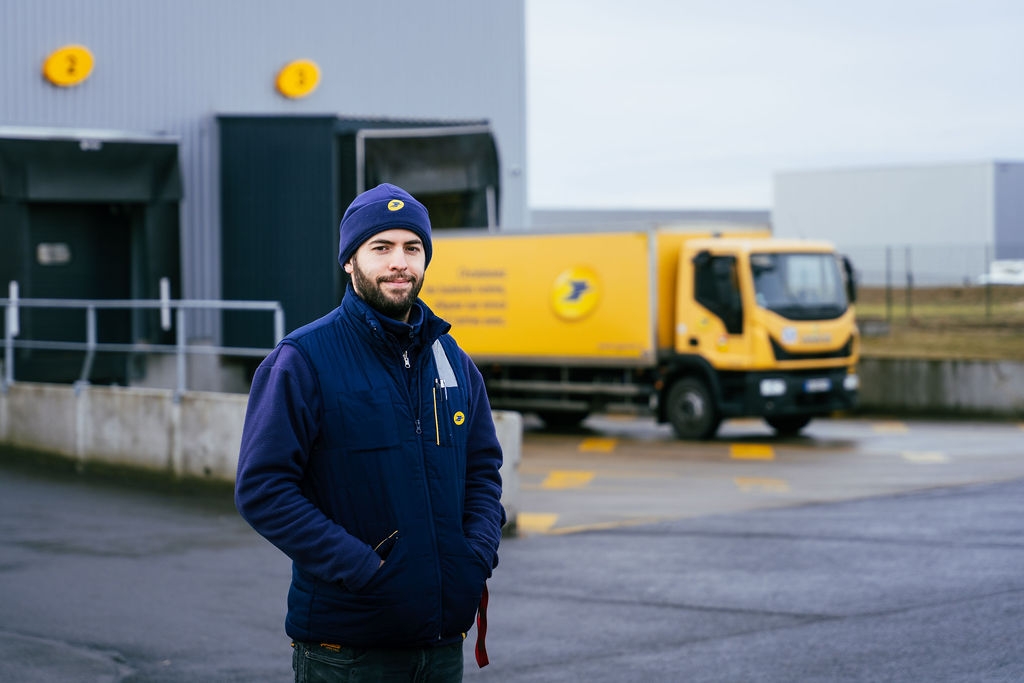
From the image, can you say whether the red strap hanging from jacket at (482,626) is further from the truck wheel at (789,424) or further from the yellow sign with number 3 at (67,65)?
the yellow sign with number 3 at (67,65)

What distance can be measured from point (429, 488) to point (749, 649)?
156 inches

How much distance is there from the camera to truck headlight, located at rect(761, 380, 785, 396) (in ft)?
62.7

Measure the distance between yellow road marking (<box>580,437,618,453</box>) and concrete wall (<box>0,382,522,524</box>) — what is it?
6568mm

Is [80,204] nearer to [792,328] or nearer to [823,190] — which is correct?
[792,328]

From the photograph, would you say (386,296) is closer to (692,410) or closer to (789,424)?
(692,410)

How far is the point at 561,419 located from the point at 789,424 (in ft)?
11.9

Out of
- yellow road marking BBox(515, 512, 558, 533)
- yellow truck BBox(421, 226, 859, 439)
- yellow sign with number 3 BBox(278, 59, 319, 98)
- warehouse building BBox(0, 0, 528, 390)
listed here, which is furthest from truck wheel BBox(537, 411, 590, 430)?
yellow road marking BBox(515, 512, 558, 533)

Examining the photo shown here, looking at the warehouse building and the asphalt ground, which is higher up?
the warehouse building

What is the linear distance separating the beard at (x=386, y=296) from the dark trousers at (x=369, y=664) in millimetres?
817

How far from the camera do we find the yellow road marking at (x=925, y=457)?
1627cm

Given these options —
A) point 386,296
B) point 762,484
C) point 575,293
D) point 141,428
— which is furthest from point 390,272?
point 575,293

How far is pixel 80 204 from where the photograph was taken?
21.2m

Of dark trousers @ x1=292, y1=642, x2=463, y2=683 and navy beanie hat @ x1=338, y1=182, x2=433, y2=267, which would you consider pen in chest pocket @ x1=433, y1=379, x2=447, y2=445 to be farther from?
dark trousers @ x1=292, y1=642, x2=463, y2=683

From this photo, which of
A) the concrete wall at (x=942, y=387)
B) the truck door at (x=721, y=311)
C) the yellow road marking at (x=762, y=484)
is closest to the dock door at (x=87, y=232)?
the truck door at (x=721, y=311)
